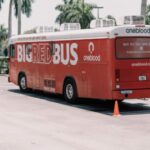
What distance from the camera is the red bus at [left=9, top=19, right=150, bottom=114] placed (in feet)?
54.9

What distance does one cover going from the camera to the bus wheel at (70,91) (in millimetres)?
18922

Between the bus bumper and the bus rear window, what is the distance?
1080 mm

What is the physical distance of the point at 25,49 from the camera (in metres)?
22.9

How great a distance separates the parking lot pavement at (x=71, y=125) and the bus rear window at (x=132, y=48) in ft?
5.84

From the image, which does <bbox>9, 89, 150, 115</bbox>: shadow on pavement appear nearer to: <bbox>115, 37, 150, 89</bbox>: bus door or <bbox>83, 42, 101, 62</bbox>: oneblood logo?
<bbox>115, 37, 150, 89</bbox>: bus door

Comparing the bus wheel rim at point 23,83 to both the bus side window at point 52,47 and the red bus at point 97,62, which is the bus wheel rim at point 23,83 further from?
the bus side window at point 52,47

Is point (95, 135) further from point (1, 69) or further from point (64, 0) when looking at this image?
point (64, 0)

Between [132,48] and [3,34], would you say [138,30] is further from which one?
[3,34]

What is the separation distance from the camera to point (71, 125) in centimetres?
1388

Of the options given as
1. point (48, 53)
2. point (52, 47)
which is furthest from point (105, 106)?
point (48, 53)

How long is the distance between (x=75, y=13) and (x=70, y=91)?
5771 centimetres

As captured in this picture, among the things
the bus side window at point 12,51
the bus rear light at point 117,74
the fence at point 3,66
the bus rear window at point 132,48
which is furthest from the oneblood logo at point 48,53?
the fence at point 3,66

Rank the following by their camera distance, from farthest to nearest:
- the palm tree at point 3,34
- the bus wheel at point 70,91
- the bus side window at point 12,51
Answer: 1. the palm tree at point 3,34
2. the bus side window at point 12,51
3. the bus wheel at point 70,91

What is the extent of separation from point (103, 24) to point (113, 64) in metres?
1.94
